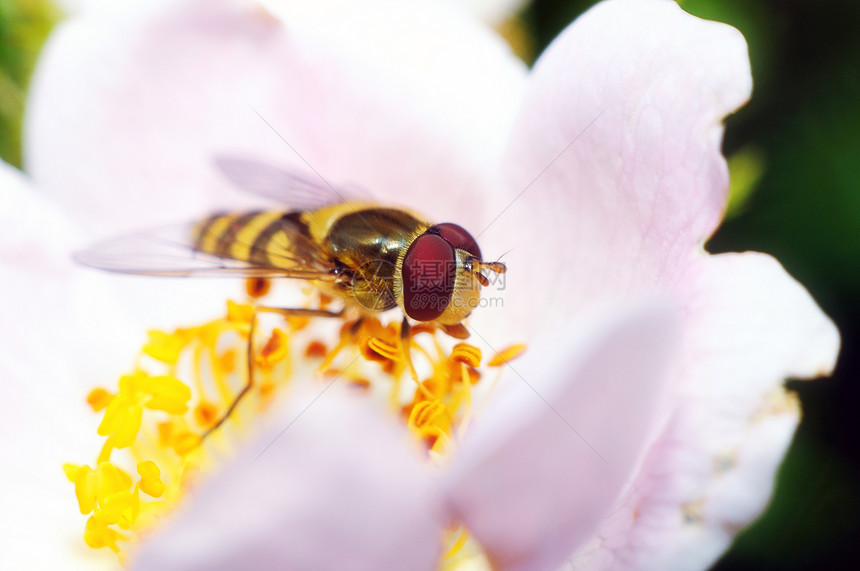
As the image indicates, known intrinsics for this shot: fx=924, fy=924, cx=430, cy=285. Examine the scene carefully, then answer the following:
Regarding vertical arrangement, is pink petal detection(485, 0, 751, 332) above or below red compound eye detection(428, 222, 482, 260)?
above

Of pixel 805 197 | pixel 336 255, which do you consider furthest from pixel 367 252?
pixel 805 197

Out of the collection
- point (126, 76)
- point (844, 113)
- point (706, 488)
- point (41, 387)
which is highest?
point (844, 113)

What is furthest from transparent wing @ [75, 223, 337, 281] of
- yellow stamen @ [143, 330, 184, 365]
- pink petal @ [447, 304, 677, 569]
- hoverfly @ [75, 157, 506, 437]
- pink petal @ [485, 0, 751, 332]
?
pink petal @ [447, 304, 677, 569]

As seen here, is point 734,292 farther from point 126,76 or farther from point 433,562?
point 126,76

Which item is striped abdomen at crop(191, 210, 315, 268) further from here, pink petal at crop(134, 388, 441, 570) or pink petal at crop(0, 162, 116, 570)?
pink petal at crop(134, 388, 441, 570)

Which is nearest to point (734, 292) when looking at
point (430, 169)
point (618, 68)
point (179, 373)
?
point (618, 68)

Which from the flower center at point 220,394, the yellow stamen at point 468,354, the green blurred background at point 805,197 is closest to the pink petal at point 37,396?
the flower center at point 220,394
